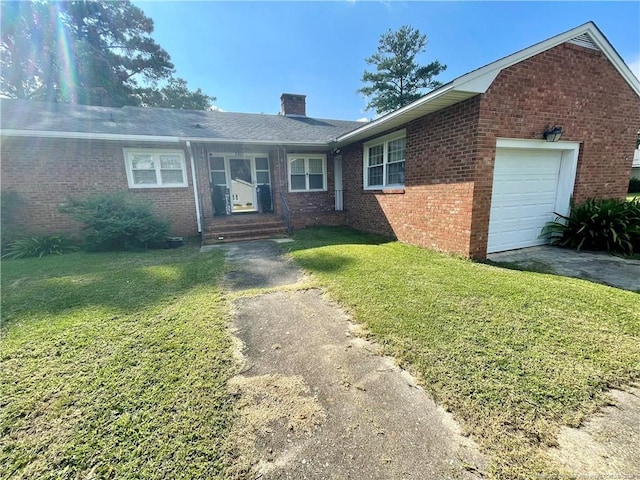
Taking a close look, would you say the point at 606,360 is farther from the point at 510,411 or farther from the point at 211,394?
the point at 211,394

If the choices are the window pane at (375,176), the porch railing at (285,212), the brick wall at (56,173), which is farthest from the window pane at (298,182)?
the brick wall at (56,173)

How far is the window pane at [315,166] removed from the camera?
1020cm

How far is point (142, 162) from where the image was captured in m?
8.36

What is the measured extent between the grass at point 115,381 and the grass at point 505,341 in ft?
5.17

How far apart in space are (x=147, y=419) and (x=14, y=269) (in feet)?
20.6

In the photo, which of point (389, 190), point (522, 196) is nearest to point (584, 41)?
point (522, 196)

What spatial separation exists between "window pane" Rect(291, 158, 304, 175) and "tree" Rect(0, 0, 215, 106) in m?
16.1

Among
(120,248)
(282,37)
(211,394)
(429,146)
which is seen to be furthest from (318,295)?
(282,37)

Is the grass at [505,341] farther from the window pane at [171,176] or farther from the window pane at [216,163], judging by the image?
the window pane at [216,163]

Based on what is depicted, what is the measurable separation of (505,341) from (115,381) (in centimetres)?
338

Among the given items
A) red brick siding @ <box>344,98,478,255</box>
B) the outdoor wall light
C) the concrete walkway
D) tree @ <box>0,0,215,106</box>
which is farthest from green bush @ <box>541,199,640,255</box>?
tree @ <box>0,0,215,106</box>

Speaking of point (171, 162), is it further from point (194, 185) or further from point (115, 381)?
point (115, 381)

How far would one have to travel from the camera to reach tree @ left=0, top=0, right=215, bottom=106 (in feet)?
54.0

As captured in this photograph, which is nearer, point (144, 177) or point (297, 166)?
point (144, 177)
